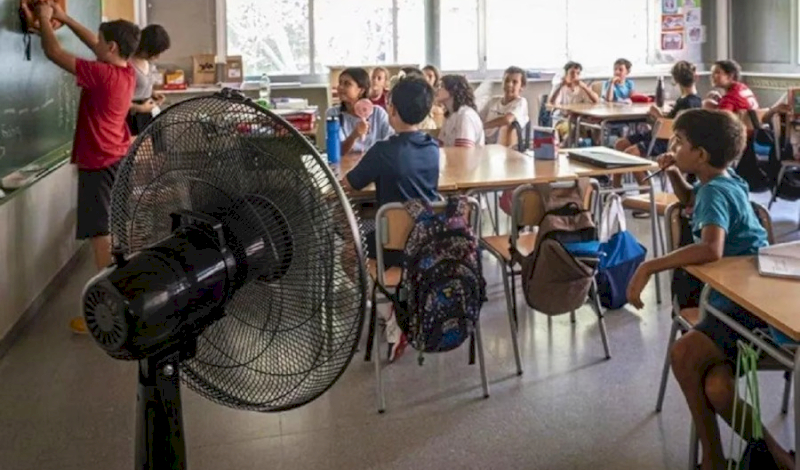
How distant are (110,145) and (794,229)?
3.96 metres

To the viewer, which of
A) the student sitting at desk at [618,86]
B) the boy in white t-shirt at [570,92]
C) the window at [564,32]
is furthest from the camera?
the window at [564,32]

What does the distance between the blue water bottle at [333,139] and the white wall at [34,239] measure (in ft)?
4.34

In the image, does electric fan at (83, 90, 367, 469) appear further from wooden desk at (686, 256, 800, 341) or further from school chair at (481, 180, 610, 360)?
school chair at (481, 180, 610, 360)

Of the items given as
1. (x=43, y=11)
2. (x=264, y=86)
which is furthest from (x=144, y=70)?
(x=264, y=86)

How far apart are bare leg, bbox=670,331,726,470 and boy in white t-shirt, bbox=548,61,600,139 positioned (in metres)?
5.22

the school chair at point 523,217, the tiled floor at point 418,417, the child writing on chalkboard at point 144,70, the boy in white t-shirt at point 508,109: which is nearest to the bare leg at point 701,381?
the tiled floor at point 418,417

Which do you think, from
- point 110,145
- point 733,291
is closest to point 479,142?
point 110,145

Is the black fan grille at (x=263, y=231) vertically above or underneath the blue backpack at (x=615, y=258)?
above

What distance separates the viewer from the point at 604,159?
132 inches

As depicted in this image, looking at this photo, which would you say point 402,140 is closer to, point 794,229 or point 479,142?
point 479,142

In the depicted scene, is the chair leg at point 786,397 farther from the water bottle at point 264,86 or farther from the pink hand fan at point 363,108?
the water bottle at point 264,86

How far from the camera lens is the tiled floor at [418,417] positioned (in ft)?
7.55

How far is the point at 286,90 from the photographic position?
24.8ft

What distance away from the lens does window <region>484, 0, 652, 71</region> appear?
27.3 feet
